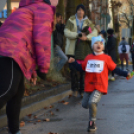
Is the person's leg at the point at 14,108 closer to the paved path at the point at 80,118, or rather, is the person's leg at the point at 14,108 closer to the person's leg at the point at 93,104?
the paved path at the point at 80,118

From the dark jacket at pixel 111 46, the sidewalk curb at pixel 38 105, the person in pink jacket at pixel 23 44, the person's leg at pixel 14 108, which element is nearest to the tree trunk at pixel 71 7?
the dark jacket at pixel 111 46

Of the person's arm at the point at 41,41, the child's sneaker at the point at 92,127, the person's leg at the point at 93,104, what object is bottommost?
the child's sneaker at the point at 92,127

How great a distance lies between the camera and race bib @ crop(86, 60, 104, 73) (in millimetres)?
6016

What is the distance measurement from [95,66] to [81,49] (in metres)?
3.24

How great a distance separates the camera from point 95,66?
605 centimetres

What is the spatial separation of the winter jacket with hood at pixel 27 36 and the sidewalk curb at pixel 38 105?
2.16 meters

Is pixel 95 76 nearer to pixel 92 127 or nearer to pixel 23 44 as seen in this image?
pixel 92 127

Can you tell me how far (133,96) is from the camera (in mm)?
9953

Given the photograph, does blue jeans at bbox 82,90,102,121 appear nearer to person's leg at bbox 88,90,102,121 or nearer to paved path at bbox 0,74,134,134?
person's leg at bbox 88,90,102,121

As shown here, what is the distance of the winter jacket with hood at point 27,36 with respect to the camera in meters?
4.05

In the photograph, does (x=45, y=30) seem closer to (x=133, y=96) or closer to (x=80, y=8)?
(x=80, y=8)

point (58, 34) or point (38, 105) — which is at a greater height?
point (58, 34)

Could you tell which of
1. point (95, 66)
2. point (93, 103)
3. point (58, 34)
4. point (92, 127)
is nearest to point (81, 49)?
point (58, 34)

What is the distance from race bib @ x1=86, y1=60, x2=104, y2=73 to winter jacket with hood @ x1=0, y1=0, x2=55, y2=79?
195 centimetres
